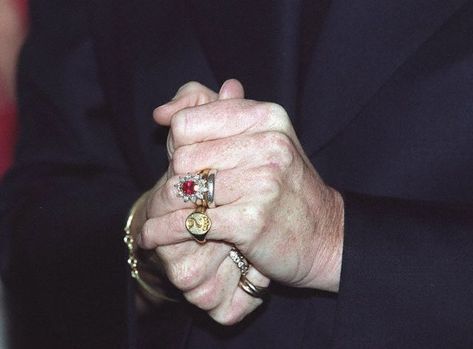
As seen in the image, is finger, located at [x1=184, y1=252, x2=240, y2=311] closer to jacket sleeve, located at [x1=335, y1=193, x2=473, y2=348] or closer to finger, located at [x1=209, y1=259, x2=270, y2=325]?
finger, located at [x1=209, y1=259, x2=270, y2=325]

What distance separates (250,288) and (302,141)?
9.3 inches

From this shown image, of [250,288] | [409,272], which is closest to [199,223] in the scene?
[250,288]


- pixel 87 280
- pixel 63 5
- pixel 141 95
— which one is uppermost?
pixel 63 5

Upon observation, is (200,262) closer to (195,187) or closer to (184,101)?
(195,187)

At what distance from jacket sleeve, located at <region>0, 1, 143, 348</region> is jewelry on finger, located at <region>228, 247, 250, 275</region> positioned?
266 millimetres

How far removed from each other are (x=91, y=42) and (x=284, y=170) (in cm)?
57

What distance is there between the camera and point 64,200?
4.94 feet

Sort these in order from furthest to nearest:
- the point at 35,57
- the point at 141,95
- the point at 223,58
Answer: the point at 35,57 < the point at 141,95 < the point at 223,58

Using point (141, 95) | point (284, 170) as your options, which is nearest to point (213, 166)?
point (284, 170)

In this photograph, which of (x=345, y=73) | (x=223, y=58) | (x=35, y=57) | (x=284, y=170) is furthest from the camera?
(x=35, y=57)

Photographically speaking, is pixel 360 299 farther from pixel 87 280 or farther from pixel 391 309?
pixel 87 280

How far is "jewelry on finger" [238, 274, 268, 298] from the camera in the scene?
1.21 m

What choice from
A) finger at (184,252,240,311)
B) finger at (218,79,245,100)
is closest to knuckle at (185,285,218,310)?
finger at (184,252,240,311)

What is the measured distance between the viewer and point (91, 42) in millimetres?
1555
